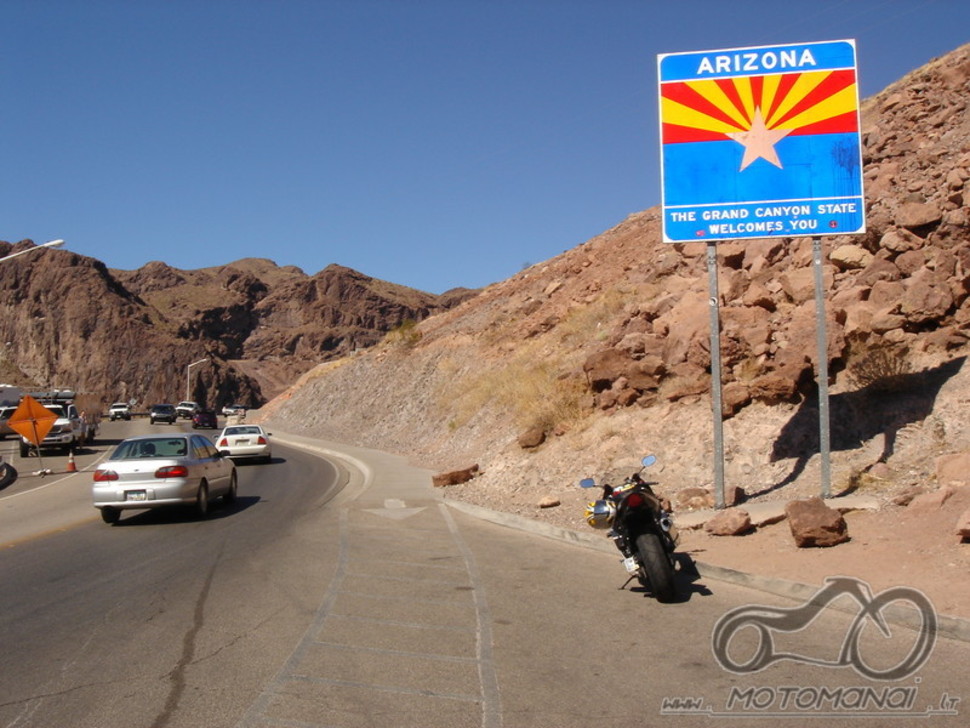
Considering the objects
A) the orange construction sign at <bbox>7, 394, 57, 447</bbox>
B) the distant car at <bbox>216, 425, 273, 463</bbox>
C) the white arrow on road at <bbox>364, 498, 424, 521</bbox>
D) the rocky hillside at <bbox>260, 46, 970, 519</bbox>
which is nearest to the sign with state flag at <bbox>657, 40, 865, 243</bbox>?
the rocky hillside at <bbox>260, 46, 970, 519</bbox>

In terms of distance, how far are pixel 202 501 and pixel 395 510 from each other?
3460 mm

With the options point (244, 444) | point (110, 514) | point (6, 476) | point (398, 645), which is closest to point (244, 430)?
point (244, 444)

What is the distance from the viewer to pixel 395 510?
54.7 feet

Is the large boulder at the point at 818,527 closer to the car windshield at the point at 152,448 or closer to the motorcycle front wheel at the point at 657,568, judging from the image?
the motorcycle front wheel at the point at 657,568

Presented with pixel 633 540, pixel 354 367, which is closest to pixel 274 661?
pixel 633 540

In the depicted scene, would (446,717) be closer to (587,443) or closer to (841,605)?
(841,605)

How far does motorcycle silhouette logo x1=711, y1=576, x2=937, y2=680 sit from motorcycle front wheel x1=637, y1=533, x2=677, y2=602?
0.61m

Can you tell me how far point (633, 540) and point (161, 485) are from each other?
30.5 feet

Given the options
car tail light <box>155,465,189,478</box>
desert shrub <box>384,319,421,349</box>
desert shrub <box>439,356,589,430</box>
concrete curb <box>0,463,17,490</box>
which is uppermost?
desert shrub <box>384,319,421,349</box>

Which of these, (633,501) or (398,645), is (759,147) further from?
(398,645)

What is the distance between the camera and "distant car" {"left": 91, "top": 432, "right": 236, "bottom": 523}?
14.8 meters

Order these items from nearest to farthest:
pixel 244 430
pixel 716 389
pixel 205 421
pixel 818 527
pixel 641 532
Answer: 1. pixel 641 532
2. pixel 818 527
3. pixel 716 389
4. pixel 244 430
5. pixel 205 421

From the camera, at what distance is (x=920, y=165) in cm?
2122

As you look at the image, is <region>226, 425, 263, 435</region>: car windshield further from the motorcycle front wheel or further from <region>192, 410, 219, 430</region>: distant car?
<region>192, 410, 219, 430</region>: distant car
